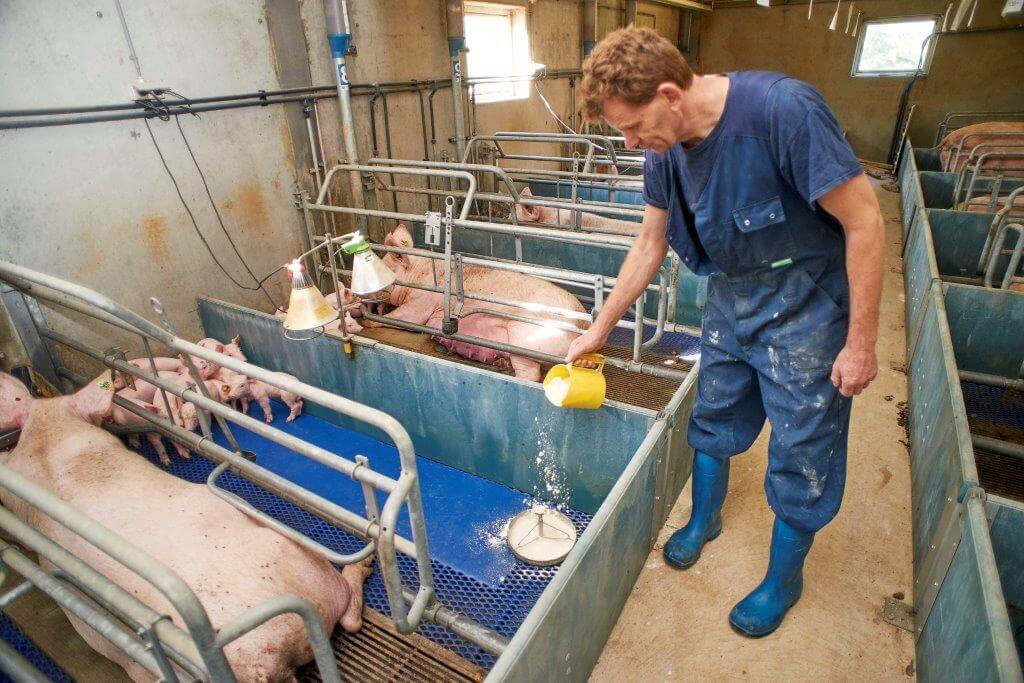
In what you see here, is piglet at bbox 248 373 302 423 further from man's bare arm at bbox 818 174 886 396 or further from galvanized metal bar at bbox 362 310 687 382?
man's bare arm at bbox 818 174 886 396

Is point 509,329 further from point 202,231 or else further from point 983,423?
point 983,423

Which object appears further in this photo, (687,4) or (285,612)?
(687,4)

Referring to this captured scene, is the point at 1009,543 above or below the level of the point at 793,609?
above

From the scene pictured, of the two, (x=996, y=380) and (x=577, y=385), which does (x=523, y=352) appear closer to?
(x=577, y=385)

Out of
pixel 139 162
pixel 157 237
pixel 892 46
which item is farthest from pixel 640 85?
pixel 892 46

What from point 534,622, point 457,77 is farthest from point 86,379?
point 457,77

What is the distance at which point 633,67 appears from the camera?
56.5 inches

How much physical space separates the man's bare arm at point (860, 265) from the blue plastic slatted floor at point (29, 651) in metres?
2.82

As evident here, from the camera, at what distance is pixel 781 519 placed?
2.04m

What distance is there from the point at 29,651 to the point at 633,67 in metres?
2.87

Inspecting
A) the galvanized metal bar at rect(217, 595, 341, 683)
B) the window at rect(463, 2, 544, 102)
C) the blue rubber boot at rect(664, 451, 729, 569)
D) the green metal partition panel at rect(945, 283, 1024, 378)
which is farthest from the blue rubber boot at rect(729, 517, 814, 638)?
the window at rect(463, 2, 544, 102)

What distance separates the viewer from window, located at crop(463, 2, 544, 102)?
656cm

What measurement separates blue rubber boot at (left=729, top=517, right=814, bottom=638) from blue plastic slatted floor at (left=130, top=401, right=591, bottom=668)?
30.4 inches

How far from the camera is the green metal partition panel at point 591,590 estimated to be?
148 cm
